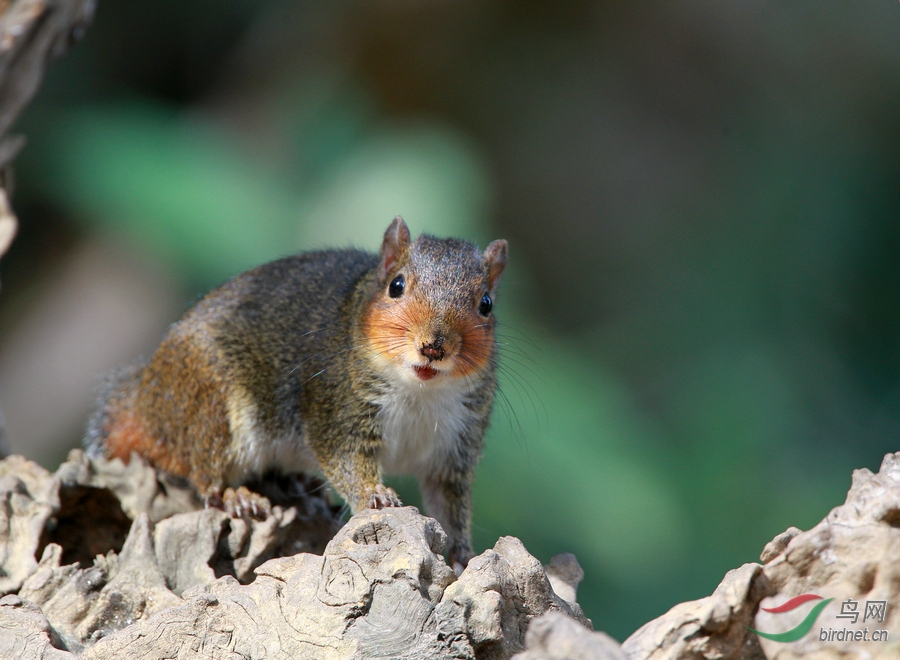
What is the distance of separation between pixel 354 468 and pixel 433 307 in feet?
1.95

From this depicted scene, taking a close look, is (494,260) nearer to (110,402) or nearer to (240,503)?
(240,503)

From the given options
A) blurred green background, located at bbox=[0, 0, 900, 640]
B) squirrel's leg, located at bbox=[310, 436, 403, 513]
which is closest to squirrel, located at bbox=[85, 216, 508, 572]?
squirrel's leg, located at bbox=[310, 436, 403, 513]

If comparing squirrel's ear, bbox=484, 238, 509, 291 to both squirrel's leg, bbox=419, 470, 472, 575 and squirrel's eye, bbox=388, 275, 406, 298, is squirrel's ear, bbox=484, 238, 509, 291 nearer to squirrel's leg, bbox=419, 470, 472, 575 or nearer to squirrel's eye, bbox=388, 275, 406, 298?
squirrel's eye, bbox=388, 275, 406, 298

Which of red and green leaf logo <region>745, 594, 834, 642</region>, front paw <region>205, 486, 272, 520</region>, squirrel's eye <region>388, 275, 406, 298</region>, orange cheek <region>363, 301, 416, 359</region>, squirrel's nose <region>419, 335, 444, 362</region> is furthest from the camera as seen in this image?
front paw <region>205, 486, 272, 520</region>

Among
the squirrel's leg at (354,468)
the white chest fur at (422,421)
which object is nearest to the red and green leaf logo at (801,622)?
the white chest fur at (422,421)

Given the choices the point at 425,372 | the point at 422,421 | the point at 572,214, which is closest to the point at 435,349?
the point at 425,372

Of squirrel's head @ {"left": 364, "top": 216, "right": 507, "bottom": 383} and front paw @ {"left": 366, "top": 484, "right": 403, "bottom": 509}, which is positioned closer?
squirrel's head @ {"left": 364, "top": 216, "right": 507, "bottom": 383}

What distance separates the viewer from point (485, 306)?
8.86ft

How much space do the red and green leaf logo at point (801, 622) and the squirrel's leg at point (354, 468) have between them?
1.36 metres

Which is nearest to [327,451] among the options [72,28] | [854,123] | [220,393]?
[220,393]

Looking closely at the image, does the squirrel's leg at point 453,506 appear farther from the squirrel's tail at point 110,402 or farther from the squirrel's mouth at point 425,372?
the squirrel's tail at point 110,402

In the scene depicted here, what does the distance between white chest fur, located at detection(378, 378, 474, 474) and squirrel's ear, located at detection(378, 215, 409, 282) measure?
373mm

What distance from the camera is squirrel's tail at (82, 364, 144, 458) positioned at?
3242 mm

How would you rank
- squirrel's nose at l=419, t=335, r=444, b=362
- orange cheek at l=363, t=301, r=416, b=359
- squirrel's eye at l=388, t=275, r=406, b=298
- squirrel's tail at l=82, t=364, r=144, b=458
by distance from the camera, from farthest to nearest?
squirrel's tail at l=82, t=364, r=144, b=458, squirrel's eye at l=388, t=275, r=406, b=298, orange cheek at l=363, t=301, r=416, b=359, squirrel's nose at l=419, t=335, r=444, b=362
